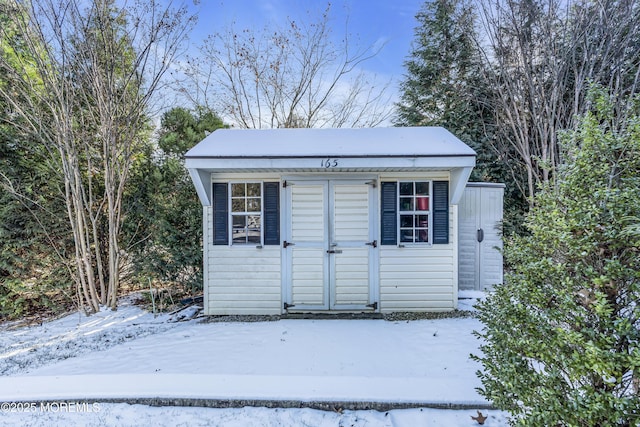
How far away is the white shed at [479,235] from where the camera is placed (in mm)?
5461

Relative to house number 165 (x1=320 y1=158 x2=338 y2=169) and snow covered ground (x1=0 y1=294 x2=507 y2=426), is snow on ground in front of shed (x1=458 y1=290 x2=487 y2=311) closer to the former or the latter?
snow covered ground (x1=0 y1=294 x2=507 y2=426)

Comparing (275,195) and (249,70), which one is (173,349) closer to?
(275,195)

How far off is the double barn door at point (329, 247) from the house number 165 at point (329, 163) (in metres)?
0.55

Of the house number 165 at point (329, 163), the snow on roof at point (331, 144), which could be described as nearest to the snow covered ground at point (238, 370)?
the house number 165 at point (329, 163)

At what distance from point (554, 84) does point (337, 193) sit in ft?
18.1

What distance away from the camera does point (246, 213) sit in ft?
15.0

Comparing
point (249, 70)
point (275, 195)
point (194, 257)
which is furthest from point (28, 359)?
point (249, 70)

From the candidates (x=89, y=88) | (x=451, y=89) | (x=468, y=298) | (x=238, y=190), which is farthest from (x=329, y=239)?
(x=451, y=89)

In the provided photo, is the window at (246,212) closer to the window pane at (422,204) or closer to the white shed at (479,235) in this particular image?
the window pane at (422,204)

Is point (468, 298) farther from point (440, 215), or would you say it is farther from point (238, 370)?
point (238, 370)

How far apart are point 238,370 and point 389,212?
3.10 m

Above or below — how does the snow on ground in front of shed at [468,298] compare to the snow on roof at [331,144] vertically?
below

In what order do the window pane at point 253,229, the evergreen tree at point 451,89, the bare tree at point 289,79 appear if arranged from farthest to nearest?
the bare tree at point 289,79, the evergreen tree at point 451,89, the window pane at point 253,229

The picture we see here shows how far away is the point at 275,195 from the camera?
4.55 meters
